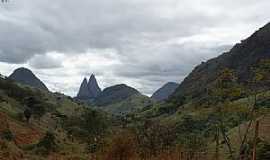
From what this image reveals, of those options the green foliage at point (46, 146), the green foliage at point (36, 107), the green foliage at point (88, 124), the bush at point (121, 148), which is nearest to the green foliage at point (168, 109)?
the green foliage at point (88, 124)

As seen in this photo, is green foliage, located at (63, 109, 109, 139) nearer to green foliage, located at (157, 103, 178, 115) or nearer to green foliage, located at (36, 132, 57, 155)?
green foliage, located at (36, 132, 57, 155)

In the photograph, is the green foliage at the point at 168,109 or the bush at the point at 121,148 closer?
the bush at the point at 121,148

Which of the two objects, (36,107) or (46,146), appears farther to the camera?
(36,107)

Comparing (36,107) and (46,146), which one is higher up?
(36,107)

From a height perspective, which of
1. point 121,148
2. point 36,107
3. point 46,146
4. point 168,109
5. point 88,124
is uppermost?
point 36,107

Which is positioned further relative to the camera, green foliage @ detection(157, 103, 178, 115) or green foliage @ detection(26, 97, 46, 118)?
green foliage @ detection(157, 103, 178, 115)

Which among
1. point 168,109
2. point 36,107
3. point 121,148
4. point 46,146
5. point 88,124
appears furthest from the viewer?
point 168,109

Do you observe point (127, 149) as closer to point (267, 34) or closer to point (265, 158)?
point (265, 158)

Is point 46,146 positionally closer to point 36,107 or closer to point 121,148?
point 121,148

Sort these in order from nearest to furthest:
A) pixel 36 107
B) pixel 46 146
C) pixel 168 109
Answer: pixel 46 146, pixel 36 107, pixel 168 109

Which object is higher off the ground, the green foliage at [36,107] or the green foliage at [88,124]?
the green foliage at [36,107]

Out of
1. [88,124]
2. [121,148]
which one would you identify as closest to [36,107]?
[88,124]

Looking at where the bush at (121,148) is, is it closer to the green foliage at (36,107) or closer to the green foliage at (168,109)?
the green foliage at (36,107)

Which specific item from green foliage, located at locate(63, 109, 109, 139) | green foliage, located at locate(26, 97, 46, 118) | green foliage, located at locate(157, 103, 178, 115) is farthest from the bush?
green foliage, located at locate(157, 103, 178, 115)
